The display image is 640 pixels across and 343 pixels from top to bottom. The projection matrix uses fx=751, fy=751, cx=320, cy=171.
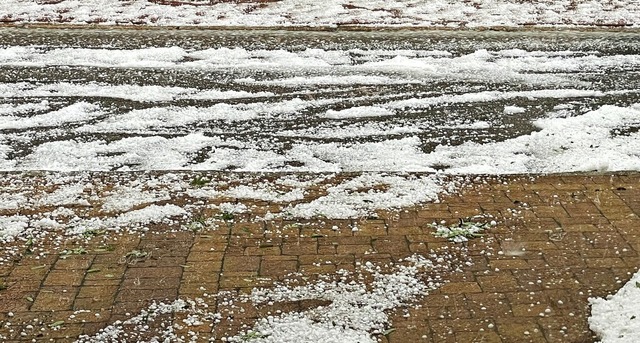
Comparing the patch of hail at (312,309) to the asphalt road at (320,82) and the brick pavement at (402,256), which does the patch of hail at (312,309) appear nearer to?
the brick pavement at (402,256)

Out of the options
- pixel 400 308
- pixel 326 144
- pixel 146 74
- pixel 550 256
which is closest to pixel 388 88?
pixel 326 144

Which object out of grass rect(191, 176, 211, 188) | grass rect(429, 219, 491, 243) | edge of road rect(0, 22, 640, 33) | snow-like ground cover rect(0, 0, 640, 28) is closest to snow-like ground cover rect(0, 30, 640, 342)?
grass rect(191, 176, 211, 188)

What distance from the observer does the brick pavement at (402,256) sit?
10.7 ft

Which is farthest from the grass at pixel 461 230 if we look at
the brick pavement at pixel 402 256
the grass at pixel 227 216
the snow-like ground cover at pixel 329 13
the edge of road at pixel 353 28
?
the snow-like ground cover at pixel 329 13

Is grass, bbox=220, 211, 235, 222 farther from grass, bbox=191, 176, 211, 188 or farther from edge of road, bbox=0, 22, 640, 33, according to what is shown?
edge of road, bbox=0, 22, 640, 33

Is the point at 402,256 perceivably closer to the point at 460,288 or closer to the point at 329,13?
the point at 460,288

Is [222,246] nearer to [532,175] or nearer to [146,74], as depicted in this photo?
[532,175]

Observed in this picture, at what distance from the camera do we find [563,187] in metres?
4.65

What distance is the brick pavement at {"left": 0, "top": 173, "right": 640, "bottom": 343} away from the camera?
3.28 m

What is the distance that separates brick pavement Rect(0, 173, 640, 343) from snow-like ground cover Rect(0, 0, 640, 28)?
5.68 metres

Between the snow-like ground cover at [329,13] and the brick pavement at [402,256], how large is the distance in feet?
18.6

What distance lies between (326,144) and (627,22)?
5941 mm

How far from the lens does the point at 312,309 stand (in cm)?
342

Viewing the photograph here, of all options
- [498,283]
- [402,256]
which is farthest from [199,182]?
[498,283]
